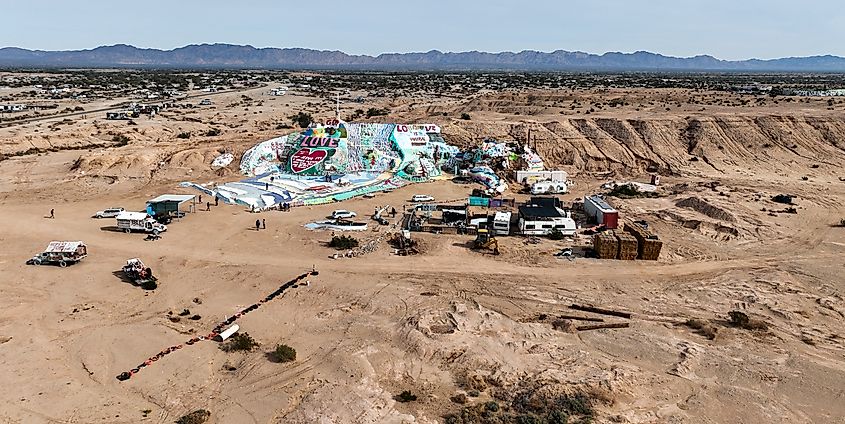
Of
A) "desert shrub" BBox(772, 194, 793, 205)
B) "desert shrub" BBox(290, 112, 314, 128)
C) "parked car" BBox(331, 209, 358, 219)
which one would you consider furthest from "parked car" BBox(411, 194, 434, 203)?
"desert shrub" BBox(290, 112, 314, 128)

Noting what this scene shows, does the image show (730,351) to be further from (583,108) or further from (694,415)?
(583,108)

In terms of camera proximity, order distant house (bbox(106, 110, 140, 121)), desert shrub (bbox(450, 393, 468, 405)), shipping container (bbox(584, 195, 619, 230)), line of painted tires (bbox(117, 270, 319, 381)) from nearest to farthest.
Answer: desert shrub (bbox(450, 393, 468, 405)) → line of painted tires (bbox(117, 270, 319, 381)) → shipping container (bbox(584, 195, 619, 230)) → distant house (bbox(106, 110, 140, 121))

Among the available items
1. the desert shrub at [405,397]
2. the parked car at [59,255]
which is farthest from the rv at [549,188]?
the parked car at [59,255]

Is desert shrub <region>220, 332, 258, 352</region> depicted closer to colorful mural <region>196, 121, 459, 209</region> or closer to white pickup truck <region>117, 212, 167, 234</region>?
white pickup truck <region>117, 212, 167, 234</region>

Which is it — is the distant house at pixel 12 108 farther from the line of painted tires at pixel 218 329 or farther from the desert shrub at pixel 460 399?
the desert shrub at pixel 460 399

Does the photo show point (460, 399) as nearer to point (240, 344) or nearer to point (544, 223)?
point (240, 344)
